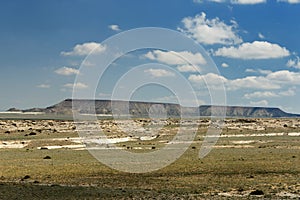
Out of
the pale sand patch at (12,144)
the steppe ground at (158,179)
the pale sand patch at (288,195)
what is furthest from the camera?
the pale sand patch at (12,144)

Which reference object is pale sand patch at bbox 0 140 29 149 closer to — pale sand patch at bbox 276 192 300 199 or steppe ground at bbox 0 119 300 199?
steppe ground at bbox 0 119 300 199

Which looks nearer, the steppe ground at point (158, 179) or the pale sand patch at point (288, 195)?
the pale sand patch at point (288, 195)

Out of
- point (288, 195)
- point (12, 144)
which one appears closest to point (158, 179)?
point (288, 195)

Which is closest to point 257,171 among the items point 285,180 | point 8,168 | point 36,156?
point 285,180

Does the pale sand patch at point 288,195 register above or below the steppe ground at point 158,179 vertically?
above

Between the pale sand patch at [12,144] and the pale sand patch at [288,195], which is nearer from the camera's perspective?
the pale sand patch at [288,195]

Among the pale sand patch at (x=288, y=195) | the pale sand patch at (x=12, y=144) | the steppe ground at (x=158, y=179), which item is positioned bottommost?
the steppe ground at (x=158, y=179)

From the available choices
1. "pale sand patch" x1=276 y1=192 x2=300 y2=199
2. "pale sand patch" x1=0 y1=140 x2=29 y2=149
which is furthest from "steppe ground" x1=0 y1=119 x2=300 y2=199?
"pale sand patch" x1=0 y1=140 x2=29 y2=149

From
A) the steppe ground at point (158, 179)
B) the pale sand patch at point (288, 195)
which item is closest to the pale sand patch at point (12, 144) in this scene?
the steppe ground at point (158, 179)

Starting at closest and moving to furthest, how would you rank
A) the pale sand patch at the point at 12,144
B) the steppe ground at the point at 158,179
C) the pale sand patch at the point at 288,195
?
the pale sand patch at the point at 288,195 → the steppe ground at the point at 158,179 → the pale sand patch at the point at 12,144

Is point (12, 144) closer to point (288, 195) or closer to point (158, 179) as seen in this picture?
point (158, 179)

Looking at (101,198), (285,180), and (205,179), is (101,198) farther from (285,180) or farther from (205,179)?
(285,180)

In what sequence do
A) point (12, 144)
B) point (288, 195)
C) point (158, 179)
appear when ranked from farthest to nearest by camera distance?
point (12, 144)
point (158, 179)
point (288, 195)

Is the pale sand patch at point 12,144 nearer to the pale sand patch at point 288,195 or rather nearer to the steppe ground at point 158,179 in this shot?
the steppe ground at point 158,179
